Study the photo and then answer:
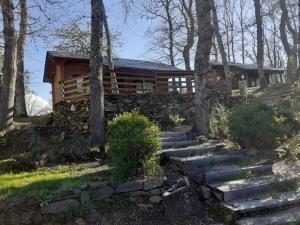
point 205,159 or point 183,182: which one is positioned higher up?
point 205,159

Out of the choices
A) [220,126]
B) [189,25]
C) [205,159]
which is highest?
[189,25]

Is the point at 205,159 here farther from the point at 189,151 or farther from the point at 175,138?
the point at 175,138

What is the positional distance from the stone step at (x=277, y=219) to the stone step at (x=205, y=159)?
2.09 metres

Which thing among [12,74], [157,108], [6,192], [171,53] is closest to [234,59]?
[171,53]

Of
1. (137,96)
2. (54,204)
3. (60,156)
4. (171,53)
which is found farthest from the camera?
(171,53)

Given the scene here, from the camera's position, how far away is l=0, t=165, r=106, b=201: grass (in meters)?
5.77

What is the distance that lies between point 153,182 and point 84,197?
1.26 meters

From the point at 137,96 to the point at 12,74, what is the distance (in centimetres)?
497

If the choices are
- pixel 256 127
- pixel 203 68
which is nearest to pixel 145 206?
pixel 256 127

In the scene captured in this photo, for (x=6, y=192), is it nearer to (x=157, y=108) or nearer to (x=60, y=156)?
(x=60, y=156)

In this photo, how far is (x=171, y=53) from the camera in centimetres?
2839

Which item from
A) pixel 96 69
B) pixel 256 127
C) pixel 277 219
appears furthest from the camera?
pixel 96 69

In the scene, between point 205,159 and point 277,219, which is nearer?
point 277,219

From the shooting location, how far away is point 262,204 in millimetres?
5195
